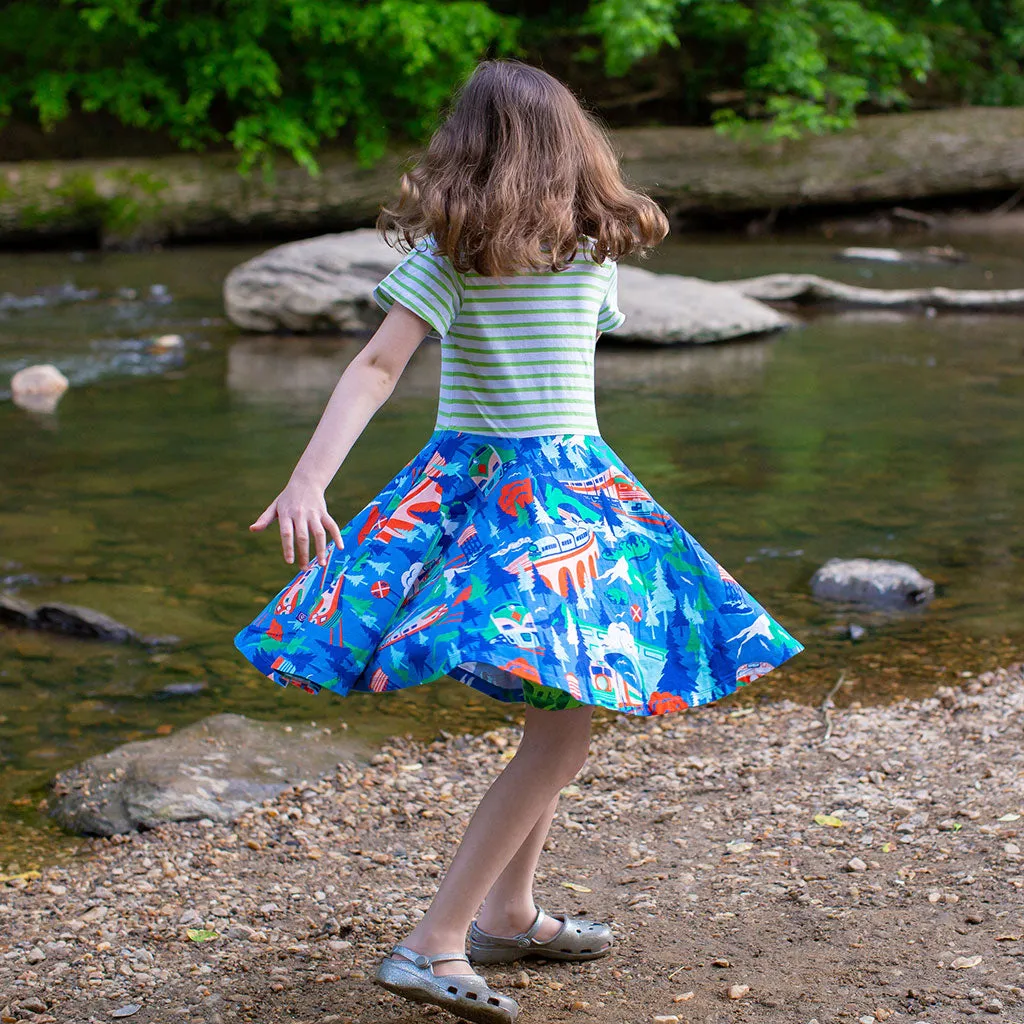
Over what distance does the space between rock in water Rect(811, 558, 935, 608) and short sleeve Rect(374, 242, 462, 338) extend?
111 inches

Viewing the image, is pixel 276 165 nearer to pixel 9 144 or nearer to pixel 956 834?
pixel 9 144

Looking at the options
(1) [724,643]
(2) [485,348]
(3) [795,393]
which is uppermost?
(2) [485,348]

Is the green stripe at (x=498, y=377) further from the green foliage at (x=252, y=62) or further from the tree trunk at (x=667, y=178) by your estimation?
the green foliage at (x=252, y=62)

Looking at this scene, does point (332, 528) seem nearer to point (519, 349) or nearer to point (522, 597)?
point (522, 597)

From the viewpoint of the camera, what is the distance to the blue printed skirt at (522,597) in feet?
6.65

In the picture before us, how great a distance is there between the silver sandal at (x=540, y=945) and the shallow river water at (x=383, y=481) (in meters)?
1.16

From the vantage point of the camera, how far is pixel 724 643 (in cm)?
222

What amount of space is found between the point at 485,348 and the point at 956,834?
154 centimetres

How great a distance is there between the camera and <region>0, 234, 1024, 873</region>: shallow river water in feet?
12.9

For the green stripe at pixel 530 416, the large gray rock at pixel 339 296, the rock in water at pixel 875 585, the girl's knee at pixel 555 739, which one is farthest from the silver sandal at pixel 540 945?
the large gray rock at pixel 339 296

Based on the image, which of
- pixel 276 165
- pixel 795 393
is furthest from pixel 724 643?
pixel 276 165

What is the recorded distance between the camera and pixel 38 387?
8.09m

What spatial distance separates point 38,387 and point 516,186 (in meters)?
6.63

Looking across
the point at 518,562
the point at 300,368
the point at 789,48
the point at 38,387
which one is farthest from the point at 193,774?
the point at 789,48
